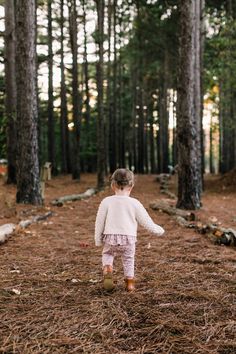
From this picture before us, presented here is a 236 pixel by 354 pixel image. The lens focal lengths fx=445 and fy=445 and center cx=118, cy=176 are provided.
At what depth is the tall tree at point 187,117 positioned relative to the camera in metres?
11.4

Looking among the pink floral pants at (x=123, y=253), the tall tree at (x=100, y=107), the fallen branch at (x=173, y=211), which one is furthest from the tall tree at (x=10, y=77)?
the pink floral pants at (x=123, y=253)

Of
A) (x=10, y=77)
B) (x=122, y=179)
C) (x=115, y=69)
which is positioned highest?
(x=115, y=69)

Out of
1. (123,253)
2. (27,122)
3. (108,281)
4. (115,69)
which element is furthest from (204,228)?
(115,69)

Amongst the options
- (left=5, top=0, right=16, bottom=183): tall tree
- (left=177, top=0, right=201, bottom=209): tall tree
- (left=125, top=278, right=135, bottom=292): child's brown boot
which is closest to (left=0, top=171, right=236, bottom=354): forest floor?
(left=125, top=278, right=135, bottom=292): child's brown boot

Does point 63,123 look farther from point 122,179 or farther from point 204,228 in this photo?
point 122,179

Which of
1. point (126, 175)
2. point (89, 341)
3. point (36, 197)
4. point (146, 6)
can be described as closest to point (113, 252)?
point (126, 175)

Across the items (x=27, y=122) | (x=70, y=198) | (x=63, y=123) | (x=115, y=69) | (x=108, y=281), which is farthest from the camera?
(x=115, y=69)

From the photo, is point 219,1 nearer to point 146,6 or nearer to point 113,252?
point 146,6

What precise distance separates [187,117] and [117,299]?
310 inches

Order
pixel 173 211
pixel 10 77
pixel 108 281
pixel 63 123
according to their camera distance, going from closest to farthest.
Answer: pixel 108 281 → pixel 173 211 → pixel 10 77 → pixel 63 123

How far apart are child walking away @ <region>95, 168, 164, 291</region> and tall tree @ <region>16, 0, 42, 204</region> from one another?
7.64 m

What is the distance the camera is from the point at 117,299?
4.34 metres

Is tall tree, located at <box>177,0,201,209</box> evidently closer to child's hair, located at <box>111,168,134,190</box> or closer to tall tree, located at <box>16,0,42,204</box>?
tall tree, located at <box>16,0,42,204</box>

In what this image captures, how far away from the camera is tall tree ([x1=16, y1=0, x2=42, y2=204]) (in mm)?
11914
